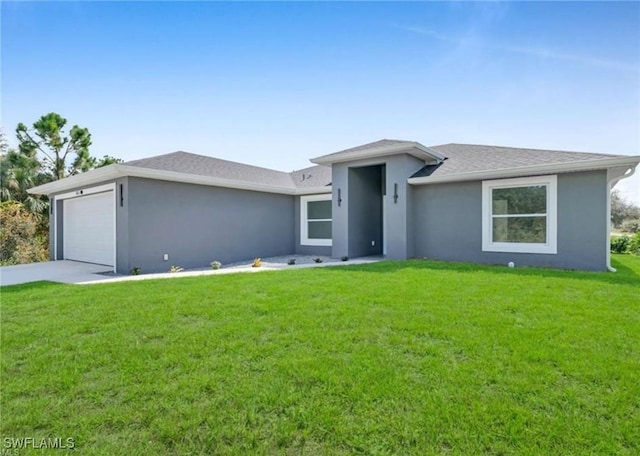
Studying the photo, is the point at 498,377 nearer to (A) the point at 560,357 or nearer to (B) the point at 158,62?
(A) the point at 560,357

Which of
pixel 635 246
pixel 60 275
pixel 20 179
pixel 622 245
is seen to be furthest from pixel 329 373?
pixel 20 179

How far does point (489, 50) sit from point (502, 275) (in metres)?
7.46

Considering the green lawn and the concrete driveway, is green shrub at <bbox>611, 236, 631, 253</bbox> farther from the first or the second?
the concrete driveway

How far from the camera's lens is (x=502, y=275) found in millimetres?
7637

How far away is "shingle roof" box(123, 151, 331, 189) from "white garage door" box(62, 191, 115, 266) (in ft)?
6.59

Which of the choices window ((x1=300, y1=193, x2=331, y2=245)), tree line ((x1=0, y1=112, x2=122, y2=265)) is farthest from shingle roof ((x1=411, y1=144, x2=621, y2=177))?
tree line ((x1=0, y1=112, x2=122, y2=265))

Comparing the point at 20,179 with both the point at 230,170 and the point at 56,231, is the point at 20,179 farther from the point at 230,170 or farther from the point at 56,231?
the point at 230,170

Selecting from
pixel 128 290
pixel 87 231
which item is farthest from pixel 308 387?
pixel 87 231

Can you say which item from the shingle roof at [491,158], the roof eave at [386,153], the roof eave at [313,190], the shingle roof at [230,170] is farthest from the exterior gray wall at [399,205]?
the shingle roof at [230,170]

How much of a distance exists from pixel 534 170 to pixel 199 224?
10537 mm

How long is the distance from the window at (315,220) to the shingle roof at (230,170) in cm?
68

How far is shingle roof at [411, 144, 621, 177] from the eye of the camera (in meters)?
9.54

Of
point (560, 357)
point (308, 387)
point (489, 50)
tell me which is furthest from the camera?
point (489, 50)

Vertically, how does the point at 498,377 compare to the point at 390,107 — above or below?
below
